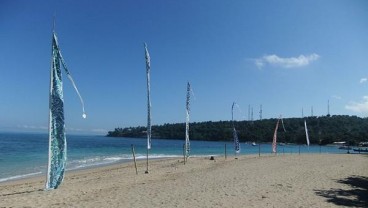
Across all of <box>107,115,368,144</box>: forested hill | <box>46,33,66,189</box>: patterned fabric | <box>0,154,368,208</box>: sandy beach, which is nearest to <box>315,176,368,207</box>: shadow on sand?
<box>0,154,368,208</box>: sandy beach

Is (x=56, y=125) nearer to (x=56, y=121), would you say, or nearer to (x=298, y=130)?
(x=56, y=121)

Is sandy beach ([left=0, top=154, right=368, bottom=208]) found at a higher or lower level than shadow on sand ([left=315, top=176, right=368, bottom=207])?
higher

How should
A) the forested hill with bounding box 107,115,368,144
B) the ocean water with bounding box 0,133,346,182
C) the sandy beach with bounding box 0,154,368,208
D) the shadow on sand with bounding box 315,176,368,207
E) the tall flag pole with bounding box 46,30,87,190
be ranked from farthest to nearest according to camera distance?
the forested hill with bounding box 107,115,368,144, the ocean water with bounding box 0,133,346,182, the tall flag pole with bounding box 46,30,87,190, the shadow on sand with bounding box 315,176,368,207, the sandy beach with bounding box 0,154,368,208

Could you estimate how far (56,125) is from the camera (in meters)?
13.1

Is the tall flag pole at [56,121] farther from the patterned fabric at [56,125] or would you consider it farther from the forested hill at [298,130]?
the forested hill at [298,130]

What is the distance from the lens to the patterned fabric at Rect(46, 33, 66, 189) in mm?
13016

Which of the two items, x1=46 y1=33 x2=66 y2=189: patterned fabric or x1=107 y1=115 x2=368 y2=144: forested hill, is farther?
x1=107 y1=115 x2=368 y2=144: forested hill

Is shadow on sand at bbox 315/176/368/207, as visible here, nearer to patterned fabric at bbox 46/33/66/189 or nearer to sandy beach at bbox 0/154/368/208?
sandy beach at bbox 0/154/368/208

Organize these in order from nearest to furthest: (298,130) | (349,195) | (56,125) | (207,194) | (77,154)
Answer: (207,194), (56,125), (349,195), (77,154), (298,130)

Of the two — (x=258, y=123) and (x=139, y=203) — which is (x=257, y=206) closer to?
(x=139, y=203)

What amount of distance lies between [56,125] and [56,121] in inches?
5.4

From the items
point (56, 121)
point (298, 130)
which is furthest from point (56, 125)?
point (298, 130)

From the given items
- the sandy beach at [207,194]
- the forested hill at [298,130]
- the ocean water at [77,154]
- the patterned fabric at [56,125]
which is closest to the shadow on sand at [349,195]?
the sandy beach at [207,194]

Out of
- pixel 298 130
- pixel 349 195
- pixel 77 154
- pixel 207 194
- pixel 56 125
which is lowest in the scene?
pixel 77 154
